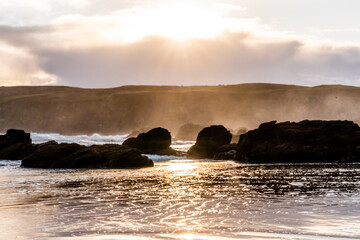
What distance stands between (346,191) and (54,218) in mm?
10928

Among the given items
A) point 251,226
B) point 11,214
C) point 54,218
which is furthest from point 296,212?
point 11,214

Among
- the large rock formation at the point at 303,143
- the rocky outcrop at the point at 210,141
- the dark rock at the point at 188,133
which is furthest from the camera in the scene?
the dark rock at the point at 188,133

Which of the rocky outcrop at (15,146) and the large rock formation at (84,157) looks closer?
the large rock formation at (84,157)

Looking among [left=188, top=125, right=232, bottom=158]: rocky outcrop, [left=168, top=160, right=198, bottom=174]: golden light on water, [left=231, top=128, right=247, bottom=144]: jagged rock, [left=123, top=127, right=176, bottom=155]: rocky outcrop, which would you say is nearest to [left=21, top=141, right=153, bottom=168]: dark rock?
[left=168, top=160, right=198, bottom=174]: golden light on water

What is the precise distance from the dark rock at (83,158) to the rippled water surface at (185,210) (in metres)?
15.2

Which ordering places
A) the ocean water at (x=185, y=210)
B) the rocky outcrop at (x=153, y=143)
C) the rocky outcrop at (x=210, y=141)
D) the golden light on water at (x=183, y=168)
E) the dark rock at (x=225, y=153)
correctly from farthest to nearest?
the rocky outcrop at (x=153, y=143), the rocky outcrop at (x=210, y=141), the dark rock at (x=225, y=153), the golden light on water at (x=183, y=168), the ocean water at (x=185, y=210)

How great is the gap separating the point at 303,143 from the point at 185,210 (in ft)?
97.5

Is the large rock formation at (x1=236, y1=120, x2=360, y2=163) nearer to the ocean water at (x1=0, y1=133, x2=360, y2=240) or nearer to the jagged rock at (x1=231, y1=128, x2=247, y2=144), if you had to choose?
the ocean water at (x1=0, y1=133, x2=360, y2=240)

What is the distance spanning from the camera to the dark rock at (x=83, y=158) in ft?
124

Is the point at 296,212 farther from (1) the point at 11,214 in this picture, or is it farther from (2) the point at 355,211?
(1) the point at 11,214

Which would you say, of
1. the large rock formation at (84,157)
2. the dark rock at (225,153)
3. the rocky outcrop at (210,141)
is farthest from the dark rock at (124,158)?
the rocky outcrop at (210,141)

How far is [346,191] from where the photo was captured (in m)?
18.0

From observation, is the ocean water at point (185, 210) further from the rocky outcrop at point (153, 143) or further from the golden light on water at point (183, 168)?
the rocky outcrop at point (153, 143)

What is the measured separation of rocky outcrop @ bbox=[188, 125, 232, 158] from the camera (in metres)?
56.4
